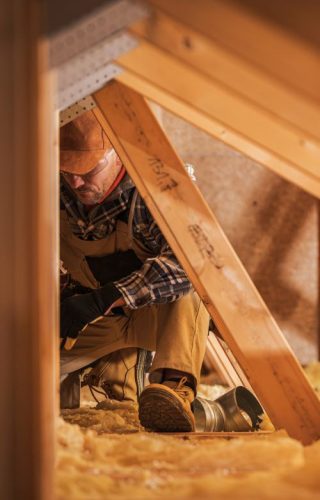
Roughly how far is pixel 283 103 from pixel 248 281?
2.02 ft

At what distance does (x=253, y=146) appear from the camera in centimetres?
207

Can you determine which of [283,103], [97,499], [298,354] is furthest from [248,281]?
[298,354]

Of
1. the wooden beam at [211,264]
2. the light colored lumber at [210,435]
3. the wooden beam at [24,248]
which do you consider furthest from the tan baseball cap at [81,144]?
the wooden beam at [24,248]

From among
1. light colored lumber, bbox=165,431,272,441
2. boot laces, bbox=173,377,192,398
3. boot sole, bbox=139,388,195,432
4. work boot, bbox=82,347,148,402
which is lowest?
light colored lumber, bbox=165,431,272,441

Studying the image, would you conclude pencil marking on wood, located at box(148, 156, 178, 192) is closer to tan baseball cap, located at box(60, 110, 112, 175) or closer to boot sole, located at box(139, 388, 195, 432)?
boot sole, located at box(139, 388, 195, 432)

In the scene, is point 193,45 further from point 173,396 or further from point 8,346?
point 173,396

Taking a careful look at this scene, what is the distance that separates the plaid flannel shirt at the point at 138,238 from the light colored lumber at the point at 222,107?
30.9 inches

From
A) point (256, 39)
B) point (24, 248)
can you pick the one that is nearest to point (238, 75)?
point (256, 39)

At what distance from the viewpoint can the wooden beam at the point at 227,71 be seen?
1585 mm

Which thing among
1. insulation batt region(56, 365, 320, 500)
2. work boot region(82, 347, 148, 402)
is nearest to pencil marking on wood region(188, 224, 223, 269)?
insulation batt region(56, 365, 320, 500)

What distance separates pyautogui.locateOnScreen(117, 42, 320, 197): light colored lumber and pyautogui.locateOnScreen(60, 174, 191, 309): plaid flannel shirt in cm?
79

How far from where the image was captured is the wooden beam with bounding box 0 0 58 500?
1.49 m

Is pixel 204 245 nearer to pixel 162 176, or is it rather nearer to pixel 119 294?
pixel 162 176

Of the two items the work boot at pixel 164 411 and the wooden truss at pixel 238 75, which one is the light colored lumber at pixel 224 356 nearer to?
the work boot at pixel 164 411
